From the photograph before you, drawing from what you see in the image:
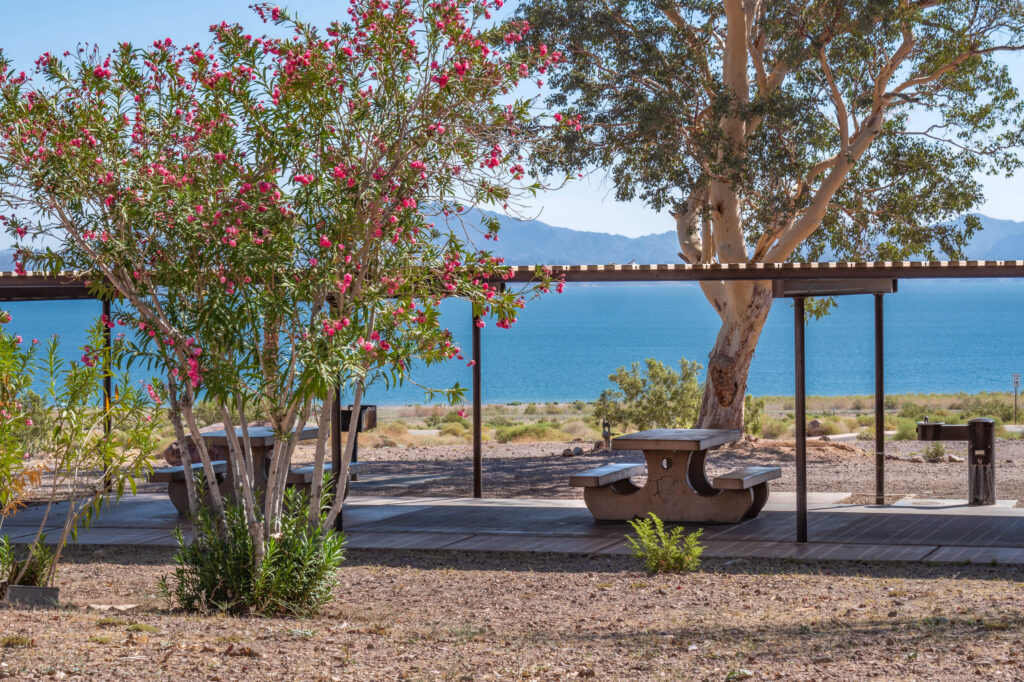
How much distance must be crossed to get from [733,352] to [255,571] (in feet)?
35.2

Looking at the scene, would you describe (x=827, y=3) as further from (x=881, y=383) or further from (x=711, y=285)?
(x=881, y=383)

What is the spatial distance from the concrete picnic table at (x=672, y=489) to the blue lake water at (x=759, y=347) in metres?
53.9

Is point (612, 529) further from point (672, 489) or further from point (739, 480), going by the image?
point (739, 480)

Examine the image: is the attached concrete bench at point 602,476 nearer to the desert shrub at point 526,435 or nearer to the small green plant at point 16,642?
the small green plant at point 16,642

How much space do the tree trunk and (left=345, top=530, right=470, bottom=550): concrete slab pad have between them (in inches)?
306

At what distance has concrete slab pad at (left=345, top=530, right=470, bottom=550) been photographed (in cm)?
779

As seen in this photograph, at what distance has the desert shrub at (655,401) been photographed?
59.4 feet

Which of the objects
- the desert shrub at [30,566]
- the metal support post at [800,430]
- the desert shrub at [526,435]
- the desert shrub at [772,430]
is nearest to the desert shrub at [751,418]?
the desert shrub at [772,430]

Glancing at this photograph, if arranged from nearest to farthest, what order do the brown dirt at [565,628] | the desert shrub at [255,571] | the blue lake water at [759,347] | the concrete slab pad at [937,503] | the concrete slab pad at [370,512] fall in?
the brown dirt at [565,628] < the desert shrub at [255,571] < the concrete slab pad at [370,512] < the concrete slab pad at [937,503] < the blue lake water at [759,347]

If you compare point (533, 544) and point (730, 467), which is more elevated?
point (533, 544)

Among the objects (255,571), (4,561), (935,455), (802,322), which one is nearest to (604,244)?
(935,455)

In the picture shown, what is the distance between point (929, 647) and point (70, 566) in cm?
508

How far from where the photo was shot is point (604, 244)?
182 meters

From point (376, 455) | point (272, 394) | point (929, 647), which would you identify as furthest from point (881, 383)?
point (376, 455)
